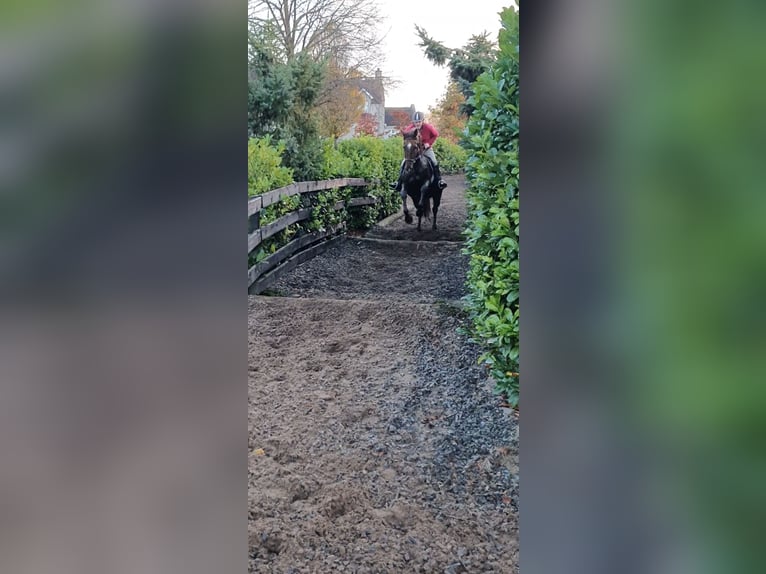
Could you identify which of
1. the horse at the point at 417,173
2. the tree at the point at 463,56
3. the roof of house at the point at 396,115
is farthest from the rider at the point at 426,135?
the roof of house at the point at 396,115

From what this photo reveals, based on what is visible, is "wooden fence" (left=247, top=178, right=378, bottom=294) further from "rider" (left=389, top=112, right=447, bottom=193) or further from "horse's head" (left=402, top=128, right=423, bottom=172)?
"rider" (left=389, top=112, right=447, bottom=193)

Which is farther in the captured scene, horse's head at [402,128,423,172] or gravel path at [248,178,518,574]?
horse's head at [402,128,423,172]

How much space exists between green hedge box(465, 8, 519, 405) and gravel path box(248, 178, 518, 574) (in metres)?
0.38

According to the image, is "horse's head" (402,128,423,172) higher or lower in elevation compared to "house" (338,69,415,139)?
lower

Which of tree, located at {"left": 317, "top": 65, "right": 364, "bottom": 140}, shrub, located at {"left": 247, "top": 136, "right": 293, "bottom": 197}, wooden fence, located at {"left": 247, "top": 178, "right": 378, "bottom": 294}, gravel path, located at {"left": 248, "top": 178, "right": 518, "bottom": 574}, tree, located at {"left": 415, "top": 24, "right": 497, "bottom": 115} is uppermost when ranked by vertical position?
tree, located at {"left": 415, "top": 24, "right": 497, "bottom": 115}

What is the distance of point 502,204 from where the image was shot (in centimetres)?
343

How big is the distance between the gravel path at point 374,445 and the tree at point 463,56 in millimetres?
6269

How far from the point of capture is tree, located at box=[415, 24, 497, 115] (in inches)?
405
